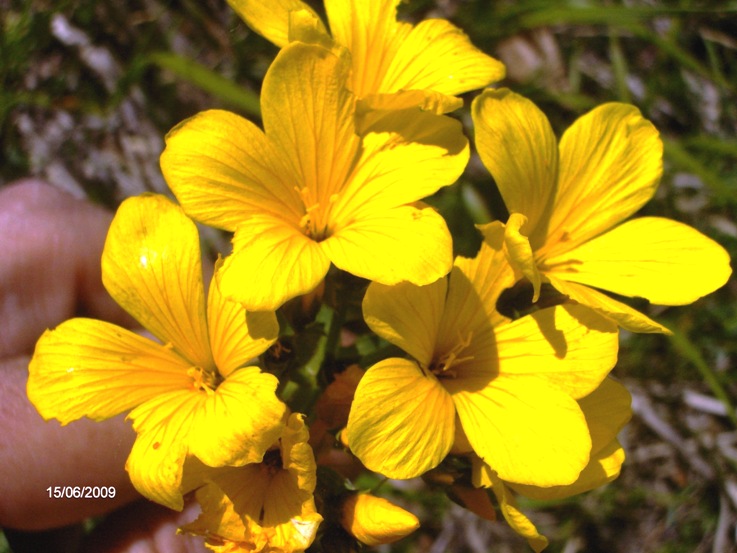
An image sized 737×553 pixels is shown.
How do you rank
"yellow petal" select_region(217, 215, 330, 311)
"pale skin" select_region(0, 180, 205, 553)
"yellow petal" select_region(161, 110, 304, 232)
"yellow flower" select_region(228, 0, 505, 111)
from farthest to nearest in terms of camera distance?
1. "pale skin" select_region(0, 180, 205, 553)
2. "yellow flower" select_region(228, 0, 505, 111)
3. "yellow petal" select_region(161, 110, 304, 232)
4. "yellow petal" select_region(217, 215, 330, 311)

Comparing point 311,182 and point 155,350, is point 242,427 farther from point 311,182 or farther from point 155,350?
point 311,182

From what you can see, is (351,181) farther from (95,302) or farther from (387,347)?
(95,302)

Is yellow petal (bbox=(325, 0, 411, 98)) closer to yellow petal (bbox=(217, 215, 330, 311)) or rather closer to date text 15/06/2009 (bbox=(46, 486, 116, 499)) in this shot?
yellow petal (bbox=(217, 215, 330, 311))

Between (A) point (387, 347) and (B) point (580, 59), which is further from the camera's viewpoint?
(B) point (580, 59)

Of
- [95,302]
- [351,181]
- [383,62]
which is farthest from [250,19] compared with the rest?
[95,302]

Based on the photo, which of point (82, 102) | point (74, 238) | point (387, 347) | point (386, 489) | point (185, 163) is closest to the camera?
point (185, 163)

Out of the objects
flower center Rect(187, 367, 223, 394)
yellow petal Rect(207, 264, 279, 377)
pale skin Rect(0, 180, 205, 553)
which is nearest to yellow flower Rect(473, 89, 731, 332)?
yellow petal Rect(207, 264, 279, 377)

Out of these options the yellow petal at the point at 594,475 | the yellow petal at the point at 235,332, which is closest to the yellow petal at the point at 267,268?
the yellow petal at the point at 235,332

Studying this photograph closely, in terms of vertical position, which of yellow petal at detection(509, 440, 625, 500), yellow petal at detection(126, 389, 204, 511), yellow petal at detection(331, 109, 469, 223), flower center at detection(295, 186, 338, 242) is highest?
yellow petal at detection(331, 109, 469, 223)
